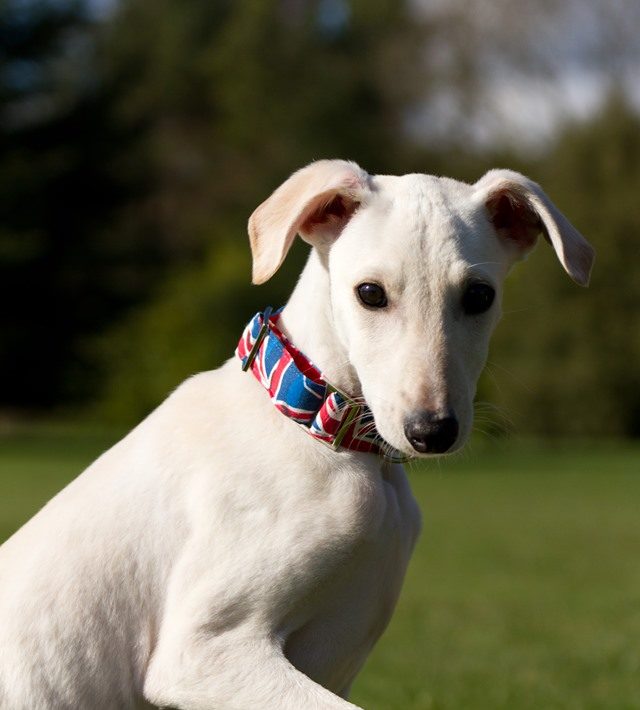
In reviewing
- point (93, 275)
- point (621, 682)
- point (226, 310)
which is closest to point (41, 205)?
point (93, 275)

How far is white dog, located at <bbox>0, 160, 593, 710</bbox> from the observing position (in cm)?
372

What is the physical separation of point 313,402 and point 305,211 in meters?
0.59

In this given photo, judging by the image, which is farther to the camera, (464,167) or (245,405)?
(464,167)

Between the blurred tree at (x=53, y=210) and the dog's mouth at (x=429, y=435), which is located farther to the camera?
the blurred tree at (x=53, y=210)

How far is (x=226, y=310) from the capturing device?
123 ft

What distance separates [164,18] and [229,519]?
55818 millimetres

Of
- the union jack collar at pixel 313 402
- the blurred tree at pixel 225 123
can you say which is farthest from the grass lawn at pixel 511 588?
the blurred tree at pixel 225 123

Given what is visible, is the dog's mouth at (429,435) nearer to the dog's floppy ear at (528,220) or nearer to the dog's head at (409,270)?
the dog's head at (409,270)

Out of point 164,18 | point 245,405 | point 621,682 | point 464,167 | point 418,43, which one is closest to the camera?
point 245,405

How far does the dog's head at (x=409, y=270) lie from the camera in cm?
372

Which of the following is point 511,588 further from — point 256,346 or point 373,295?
point 373,295

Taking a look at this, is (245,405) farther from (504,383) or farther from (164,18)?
(164,18)

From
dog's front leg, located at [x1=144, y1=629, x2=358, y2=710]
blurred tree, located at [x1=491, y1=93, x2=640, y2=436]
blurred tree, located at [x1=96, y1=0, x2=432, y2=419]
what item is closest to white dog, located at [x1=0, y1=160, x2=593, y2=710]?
dog's front leg, located at [x1=144, y1=629, x2=358, y2=710]

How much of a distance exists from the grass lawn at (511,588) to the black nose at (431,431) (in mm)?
569
